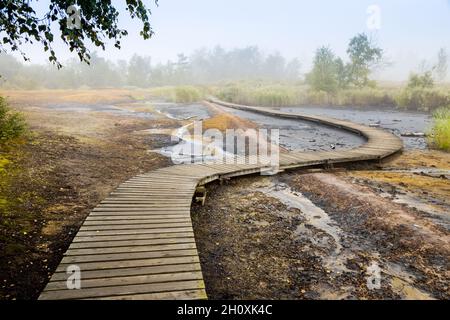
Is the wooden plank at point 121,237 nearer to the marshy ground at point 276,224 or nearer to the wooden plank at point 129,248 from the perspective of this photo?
the wooden plank at point 129,248

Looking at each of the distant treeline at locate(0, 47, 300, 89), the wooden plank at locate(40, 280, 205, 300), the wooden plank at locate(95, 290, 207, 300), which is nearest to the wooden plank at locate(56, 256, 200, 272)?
the wooden plank at locate(40, 280, 205, 300)

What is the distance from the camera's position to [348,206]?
6586mm

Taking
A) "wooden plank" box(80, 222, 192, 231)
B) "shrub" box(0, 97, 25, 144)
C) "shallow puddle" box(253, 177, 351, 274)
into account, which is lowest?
"shallow puddle" box(253, 177, 351, 274)

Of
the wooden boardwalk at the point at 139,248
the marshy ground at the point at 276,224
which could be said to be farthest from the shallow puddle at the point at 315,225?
the wooden boardwalk at the point at 139,248

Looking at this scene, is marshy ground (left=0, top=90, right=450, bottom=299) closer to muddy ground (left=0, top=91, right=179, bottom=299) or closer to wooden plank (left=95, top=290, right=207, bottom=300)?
muddy ground (left=0, top=91, right=179, bottom=299)

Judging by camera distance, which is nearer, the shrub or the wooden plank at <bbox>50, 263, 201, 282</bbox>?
the wooden plank at <bbox>50, 263, 201, 282</bbox>

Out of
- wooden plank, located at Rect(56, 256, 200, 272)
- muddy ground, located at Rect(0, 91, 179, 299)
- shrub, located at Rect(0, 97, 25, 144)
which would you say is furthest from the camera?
shrub, located at Rect(0, 97, 25, 144)

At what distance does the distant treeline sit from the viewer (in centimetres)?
6284

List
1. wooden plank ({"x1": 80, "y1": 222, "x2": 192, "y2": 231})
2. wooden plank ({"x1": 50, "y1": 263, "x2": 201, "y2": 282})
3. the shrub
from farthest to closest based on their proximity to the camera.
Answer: the shrub < wooden plank ({"x1": 80, "y1": 222, "x2": 192, "y2": 231}) < wooden plank ({"x1": 50, "y1": 263, "x2": 201, "y2": 282})

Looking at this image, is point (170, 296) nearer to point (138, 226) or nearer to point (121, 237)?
point (121, 237)

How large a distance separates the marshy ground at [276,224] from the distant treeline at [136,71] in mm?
50126

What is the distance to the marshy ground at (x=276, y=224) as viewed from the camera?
13.4 ft

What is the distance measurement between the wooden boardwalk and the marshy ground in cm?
59

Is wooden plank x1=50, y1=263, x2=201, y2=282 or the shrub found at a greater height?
the shrub
